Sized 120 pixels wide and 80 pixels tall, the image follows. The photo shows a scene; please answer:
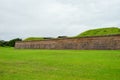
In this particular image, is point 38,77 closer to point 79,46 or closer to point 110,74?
point 110,74

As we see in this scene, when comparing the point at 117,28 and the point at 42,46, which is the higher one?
the point at 117,28

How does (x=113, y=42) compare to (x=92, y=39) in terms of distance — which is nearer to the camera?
(x=113, y=42)

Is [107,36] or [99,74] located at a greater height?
[107,36]

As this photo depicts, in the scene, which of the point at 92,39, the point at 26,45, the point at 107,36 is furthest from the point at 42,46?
the point at 107,36

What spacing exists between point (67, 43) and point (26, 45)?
12.3m

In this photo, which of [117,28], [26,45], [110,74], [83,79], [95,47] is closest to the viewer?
[83,79]

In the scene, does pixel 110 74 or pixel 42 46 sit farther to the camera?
pixel 42 46

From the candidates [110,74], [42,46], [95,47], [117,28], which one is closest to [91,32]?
[117,28]

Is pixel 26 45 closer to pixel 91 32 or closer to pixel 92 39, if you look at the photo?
pixel 91 32

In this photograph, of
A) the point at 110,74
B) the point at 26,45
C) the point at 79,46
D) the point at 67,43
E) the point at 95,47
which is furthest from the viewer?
the point at 26,45

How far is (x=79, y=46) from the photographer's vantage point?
21766mm

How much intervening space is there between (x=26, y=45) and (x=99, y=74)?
2841 cm

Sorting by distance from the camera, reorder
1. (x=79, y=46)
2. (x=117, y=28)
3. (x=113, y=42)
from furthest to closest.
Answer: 1. (x=117, y=28)
2. (x=79, y=46)
3. (x=113, y=42)

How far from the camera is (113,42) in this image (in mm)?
17891
